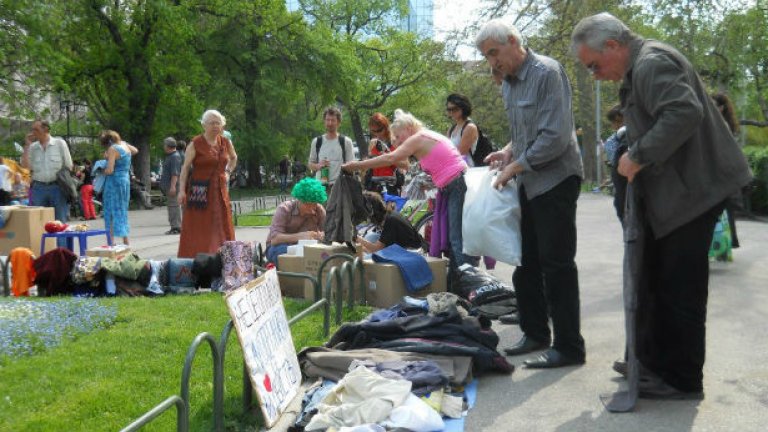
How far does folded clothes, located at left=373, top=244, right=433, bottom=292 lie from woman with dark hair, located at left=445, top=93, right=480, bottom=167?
223 cm

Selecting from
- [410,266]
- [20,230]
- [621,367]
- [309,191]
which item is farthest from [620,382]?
[20,230]

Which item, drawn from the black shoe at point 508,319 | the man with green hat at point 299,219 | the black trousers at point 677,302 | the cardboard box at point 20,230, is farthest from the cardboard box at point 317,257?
the cardboard box at point 20,230

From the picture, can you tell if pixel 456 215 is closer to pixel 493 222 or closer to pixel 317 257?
pixel 317 257

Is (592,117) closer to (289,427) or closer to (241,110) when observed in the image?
(241,110)

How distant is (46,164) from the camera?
11734mm

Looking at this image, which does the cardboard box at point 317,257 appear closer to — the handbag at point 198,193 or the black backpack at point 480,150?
the handbag at point 198,193

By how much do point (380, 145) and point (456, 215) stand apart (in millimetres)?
4354

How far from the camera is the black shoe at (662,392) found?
435cm

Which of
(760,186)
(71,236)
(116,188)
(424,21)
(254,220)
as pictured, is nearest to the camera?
(71,236)

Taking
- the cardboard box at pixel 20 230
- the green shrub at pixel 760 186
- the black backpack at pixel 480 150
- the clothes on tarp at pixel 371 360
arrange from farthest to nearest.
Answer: the green shrub at pixel 760 186
the cardboard box at pixel 20 230
the black backpack at pixel 480 150
the clothes on tarp at pixel 371 360

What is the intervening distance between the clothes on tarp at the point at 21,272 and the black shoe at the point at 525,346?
5.71 metres

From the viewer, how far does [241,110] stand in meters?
39.1

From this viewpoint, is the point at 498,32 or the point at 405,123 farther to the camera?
the point at 405,123

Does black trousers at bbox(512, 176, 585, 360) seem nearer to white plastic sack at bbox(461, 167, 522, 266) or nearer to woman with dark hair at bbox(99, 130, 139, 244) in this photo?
white plastic sack at bbox(461, 167, 522, 266)
